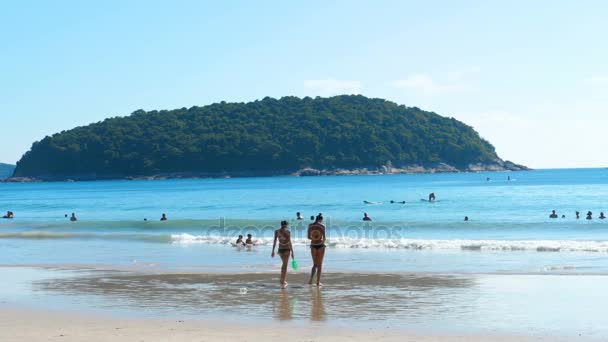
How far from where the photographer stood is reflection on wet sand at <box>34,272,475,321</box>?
13562 millimetres

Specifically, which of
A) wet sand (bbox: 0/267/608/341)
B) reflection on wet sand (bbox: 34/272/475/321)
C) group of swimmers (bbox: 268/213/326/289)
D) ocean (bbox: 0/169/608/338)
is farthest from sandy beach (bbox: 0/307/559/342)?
group of swimmers (bbox: 268/213/326/289)

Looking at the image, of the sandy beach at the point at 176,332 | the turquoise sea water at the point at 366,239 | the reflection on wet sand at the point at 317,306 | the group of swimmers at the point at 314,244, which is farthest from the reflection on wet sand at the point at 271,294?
the turquoise sea water at the point at 366,239

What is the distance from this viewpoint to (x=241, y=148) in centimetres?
18212

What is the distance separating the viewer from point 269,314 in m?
13.2

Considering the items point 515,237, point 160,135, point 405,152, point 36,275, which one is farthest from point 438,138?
point 36,275

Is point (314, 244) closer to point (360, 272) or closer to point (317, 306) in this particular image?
point (317, 306)

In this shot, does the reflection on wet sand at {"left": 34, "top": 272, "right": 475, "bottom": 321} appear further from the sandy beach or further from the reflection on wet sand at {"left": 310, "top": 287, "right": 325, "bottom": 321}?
the sandy beach

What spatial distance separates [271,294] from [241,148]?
167 meters

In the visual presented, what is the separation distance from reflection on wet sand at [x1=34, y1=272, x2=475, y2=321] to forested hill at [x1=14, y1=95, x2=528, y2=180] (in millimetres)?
157908

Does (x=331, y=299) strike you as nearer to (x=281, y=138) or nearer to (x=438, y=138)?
(x=281, y=138)

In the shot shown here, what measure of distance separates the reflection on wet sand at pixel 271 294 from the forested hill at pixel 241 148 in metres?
158

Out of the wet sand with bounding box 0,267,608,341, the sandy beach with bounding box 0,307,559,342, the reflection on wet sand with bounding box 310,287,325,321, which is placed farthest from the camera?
the reflection on wet sand with bounding box 310,287,325,321

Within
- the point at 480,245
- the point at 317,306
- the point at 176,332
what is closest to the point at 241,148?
the point at 480,245

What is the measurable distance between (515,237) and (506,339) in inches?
872
